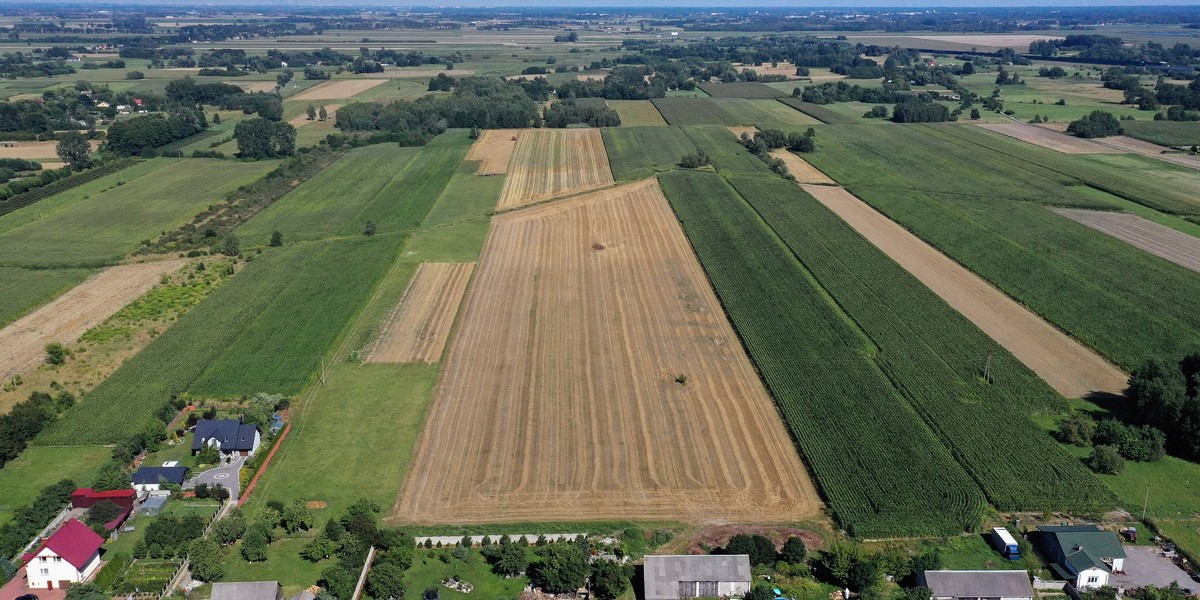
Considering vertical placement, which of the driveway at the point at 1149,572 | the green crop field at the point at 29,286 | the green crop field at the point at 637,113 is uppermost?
the green crop field at the point at 637,113

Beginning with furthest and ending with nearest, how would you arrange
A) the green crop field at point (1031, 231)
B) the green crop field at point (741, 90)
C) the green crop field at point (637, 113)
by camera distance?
the green crop field at point (741, 90), the green crop field at point (637, 113), the green crop field at point (1031, 231)

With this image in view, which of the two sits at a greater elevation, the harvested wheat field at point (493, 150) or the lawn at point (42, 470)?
the harvested wheat field at point (493, 150)

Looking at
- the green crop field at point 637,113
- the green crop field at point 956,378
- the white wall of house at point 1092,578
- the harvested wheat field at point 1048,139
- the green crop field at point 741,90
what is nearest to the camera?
the white wall of house at point 1092,578

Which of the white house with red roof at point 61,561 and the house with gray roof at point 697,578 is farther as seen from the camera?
the white house with red roof at point 61,561

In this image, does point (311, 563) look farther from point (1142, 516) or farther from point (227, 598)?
point (1142, 516)

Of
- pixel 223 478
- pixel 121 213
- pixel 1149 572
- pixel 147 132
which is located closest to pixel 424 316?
pixel 223 478

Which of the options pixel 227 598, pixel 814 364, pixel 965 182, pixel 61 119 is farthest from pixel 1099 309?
pixel 61 119

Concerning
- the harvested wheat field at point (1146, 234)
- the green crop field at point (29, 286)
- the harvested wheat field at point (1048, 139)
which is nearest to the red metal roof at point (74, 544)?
the green crop field at point (29, 286)

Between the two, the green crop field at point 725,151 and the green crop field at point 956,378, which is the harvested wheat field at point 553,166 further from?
the green crop field at point 956,378
